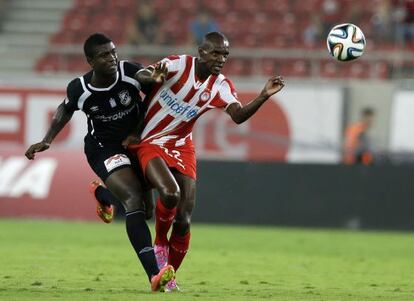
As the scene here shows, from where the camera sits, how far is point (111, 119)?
10961mm

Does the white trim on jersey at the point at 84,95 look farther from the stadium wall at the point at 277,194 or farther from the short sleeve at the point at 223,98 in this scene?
the stadium wall at the point at 277,194

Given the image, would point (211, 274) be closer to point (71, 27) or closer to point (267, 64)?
point (267, 64)

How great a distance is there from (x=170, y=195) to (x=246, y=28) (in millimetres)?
15523

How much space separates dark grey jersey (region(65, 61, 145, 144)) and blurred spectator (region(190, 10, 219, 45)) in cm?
1345

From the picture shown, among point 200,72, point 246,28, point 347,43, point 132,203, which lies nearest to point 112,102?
point 200,72

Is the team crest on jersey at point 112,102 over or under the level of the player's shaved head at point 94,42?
under

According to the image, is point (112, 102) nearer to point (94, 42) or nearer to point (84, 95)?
point (84, 95)

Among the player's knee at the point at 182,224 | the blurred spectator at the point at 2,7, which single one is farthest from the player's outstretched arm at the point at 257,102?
the blurred spectator at the point at 2,7

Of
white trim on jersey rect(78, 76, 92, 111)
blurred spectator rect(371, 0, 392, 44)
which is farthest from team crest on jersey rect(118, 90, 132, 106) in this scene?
blurred spectator rect(371, 0, 392, 44)

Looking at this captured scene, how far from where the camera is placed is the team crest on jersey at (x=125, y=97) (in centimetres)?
1087

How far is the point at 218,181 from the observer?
2062 cm

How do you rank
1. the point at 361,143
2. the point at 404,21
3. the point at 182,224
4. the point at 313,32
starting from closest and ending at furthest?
the point at 182,224 < the point at 361,143 < the point at 404,21 < the point at 313,32

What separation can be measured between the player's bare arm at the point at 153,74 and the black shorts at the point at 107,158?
71cm

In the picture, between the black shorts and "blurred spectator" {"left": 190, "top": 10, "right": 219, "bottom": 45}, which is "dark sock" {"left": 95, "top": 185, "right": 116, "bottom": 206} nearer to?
the black shorts
